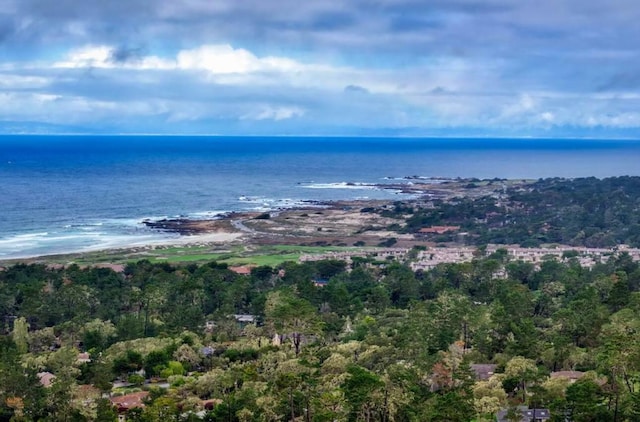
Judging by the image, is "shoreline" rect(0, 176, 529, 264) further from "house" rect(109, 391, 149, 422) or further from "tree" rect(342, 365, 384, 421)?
"tree" rect(342, 365, 384, 421)

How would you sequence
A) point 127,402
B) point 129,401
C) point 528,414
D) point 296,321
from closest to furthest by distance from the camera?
point 528,414, point 127,402, point 129,401, point 296,321

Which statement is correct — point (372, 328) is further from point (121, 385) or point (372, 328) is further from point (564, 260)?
point (564, 260)

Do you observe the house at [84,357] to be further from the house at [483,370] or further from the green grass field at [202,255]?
the green grass field at [202,255]

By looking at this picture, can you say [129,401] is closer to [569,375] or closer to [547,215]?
[569,375]

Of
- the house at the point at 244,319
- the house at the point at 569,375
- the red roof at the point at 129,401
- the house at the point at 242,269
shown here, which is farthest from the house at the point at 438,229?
the red roof at the point at 129,401

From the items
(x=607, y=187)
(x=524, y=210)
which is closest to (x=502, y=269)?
(x=524, y=210)

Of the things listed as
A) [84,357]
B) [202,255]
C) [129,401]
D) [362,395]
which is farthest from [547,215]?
[362,395]
